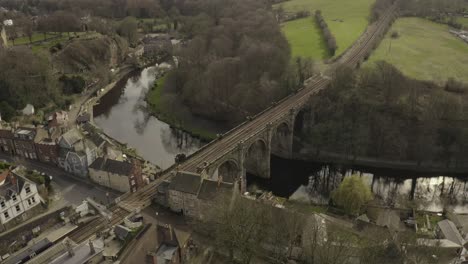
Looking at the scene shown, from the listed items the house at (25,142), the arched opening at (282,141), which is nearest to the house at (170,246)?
the house at (25,142)

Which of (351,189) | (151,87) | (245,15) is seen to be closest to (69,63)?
(151,87)

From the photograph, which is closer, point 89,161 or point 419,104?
point 89,161

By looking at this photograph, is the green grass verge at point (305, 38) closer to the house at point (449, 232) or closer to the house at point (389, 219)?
the house at point (389, 219)

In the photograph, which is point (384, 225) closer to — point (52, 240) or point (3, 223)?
point (52, 240)

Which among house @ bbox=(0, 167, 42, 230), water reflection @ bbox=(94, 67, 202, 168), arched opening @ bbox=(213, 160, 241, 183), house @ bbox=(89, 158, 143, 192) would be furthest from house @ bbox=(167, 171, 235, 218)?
water reflection @ bbox=(94, 67, 202, 168)

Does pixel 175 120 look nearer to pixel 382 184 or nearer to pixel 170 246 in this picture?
pixel 382 184

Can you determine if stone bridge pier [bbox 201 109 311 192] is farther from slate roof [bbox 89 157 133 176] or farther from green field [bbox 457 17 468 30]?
green field [bbox 457 17 468 30]
